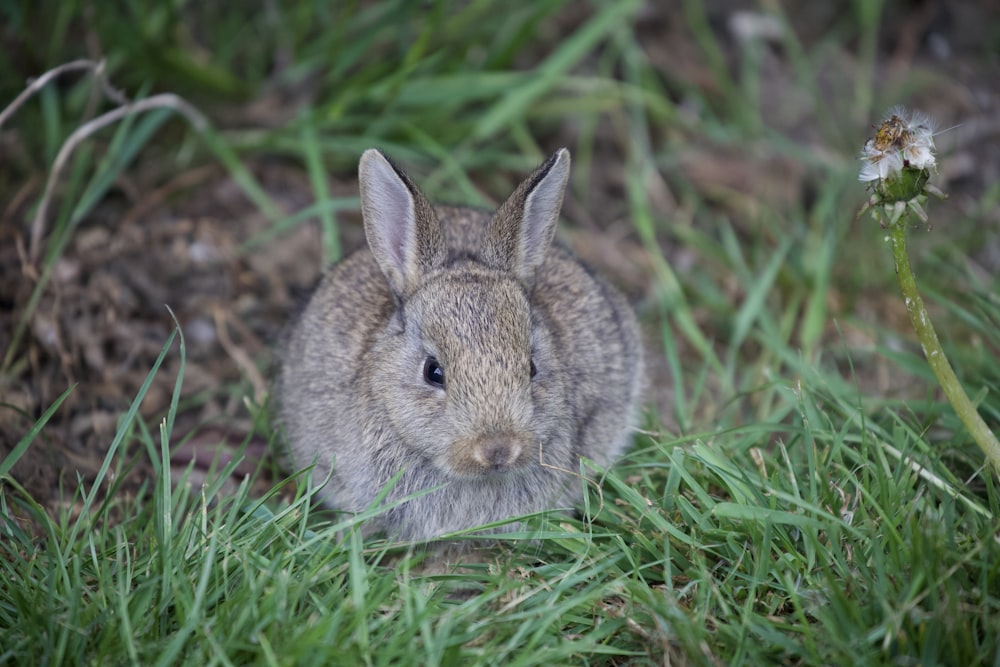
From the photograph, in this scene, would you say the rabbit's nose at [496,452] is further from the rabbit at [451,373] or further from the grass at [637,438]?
the grass at [637,438]

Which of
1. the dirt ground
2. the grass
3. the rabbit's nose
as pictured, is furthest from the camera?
the dirt ground

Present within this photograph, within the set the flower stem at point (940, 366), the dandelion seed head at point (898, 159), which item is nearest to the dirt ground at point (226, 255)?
the flower stem at point (940, 366)

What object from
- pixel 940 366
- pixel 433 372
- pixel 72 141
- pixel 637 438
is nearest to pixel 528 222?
pixel 433 372

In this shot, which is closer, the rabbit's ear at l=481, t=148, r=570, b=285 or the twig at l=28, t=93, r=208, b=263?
the rabbit's ear at l=481, t=148, r=570, b=285

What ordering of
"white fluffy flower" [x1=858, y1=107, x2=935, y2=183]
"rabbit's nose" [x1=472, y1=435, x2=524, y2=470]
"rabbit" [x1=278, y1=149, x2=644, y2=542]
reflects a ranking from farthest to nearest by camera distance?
"rabbit" [x1=278, y1=149, x2=644, y2=542] → "rabbit's nose" [x1=472, y1=435, x2=524, y2=470] → "white fluffy flower" [x1=858, y1=107, x2=935, y2=183]

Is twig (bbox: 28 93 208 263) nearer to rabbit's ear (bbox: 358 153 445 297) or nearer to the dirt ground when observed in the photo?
the dirt ground

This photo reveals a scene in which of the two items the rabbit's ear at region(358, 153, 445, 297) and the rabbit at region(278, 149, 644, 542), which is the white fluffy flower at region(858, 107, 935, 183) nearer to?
the rabbit at region(278, 149, 644, 542)

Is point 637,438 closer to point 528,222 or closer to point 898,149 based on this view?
point 528,222

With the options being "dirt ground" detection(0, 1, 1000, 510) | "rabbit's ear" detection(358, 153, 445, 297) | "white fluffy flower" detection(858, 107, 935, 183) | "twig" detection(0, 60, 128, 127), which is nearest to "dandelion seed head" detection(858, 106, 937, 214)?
"white fluffy flower" detection(858, 107, 935, 183)

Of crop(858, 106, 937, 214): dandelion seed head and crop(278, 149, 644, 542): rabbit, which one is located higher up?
crop(858, 106, 937, 214): dandelion seed head
